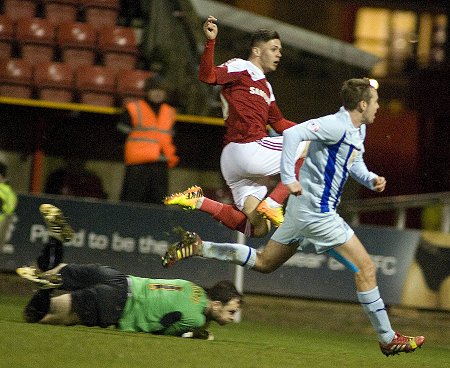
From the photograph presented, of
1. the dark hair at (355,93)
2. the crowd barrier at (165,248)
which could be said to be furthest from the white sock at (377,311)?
the crowd barrier at (165,248)

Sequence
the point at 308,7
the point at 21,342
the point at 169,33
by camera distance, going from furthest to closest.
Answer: the point at 308,7 → the point at 169,33 → the point at 21,342

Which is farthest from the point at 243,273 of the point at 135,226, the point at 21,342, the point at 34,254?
the point at 21,342

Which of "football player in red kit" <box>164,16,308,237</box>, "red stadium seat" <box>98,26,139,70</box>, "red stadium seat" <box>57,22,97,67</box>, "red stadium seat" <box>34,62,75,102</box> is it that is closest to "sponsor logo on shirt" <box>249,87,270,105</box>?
"football player in red kit" <box>164,16,308,237</box>

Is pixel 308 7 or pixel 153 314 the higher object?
pixel 308 7

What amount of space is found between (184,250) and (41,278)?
107 cm

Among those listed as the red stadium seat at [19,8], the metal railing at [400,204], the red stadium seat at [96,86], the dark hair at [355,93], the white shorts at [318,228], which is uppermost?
the red stadium seat at [19,8]

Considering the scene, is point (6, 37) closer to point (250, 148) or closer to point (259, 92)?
point (259, 92)

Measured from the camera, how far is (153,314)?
761 centimetres

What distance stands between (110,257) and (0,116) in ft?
8.31

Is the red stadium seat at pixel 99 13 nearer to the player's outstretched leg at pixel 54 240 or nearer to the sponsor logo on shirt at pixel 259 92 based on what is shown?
the sponsor logo on shirt at pixel 259 92

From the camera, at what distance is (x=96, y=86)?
12781mm

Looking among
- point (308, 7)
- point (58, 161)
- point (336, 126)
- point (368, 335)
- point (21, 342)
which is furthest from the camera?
point (308, 7)

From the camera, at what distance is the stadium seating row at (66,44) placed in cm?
1327

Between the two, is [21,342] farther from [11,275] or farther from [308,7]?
[308,7]
